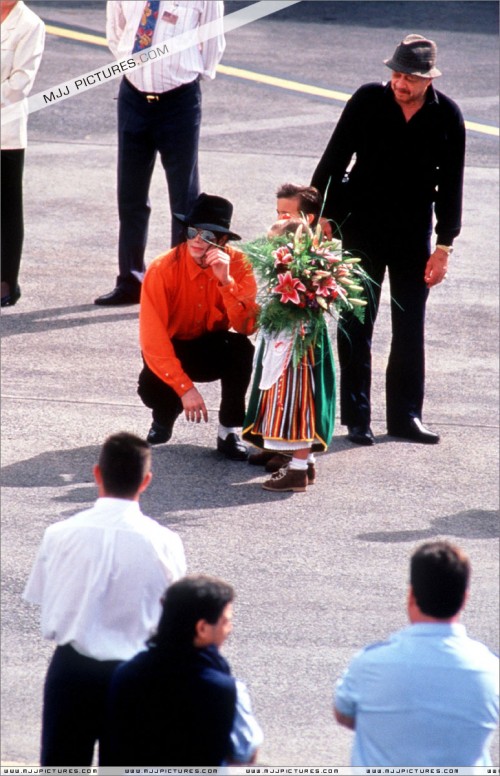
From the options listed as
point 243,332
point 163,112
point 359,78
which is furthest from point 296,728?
point 359,78

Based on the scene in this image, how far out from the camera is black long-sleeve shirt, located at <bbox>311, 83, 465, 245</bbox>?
24.2 feet

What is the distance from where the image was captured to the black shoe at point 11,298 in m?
9.49

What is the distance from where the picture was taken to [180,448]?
25.1 feet

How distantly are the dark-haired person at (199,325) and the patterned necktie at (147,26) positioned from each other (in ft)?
7.77

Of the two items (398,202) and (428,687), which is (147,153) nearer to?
(398,202)

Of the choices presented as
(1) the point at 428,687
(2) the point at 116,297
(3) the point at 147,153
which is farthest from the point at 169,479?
(1) the point at 428,687

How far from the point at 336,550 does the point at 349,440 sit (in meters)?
1.43

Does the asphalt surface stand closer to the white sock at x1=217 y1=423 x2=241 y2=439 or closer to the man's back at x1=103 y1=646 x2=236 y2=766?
the white sock at x1=217 y1=423 x2=241 y2=439

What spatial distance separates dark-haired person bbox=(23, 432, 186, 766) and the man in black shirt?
10.9 ft

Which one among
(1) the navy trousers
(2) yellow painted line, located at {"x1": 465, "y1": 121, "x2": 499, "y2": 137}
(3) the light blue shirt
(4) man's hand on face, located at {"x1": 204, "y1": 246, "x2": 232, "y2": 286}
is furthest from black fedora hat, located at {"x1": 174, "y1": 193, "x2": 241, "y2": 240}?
(2) yellow painted line, located at {"x1": 465, "y1": 121, "x2": 499, "y2": 137}

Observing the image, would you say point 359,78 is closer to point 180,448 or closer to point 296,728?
point 180,448

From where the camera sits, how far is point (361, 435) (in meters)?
7.79

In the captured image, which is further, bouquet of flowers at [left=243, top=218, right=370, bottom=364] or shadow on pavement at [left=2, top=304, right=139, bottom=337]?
shadow on pavement at [left=2, top=304, right=139, bottom=337]

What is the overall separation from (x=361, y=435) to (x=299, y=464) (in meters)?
0.77
